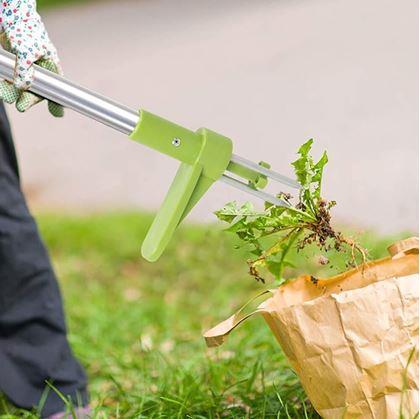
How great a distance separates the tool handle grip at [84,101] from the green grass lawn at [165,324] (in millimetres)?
600

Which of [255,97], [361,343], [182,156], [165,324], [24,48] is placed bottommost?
[361,343]

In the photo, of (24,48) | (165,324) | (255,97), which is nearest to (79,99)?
(24,48)

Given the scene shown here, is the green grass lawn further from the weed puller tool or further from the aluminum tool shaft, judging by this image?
the aluminum tool shaft

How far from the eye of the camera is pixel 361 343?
1523 mm

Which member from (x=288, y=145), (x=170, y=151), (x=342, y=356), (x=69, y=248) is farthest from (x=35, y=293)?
(x=69, y=248)

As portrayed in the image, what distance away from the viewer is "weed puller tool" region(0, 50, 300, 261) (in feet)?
5.10

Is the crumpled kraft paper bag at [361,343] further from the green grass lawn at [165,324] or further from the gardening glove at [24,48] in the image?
the gardening glove at [24,48]

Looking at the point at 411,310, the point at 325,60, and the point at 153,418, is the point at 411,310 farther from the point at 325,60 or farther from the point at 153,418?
the point at 325,60

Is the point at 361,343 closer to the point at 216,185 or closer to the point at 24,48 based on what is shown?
Answer: the point at 216,185

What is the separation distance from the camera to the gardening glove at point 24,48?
157cm

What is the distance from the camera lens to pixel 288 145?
3279 mm

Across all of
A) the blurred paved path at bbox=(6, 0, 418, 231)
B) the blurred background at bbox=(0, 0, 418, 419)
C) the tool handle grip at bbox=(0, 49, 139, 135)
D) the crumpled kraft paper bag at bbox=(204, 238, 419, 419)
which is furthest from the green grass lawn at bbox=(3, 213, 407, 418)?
the tool handle grip at bbox=(0, 49, 139, 135)

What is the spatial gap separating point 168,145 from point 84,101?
0.16 m

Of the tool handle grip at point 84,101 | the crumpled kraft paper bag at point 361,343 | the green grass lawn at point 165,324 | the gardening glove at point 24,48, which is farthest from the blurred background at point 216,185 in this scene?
the gardening glove at point 24,48
